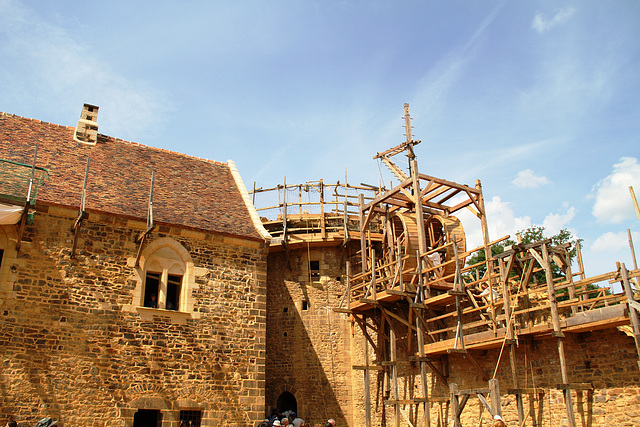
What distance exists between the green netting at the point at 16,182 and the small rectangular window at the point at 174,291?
3771 mm

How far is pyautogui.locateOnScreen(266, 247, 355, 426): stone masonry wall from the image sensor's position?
55.7ft

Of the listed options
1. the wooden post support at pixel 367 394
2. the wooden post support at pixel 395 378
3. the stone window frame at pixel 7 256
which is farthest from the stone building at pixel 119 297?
the wooden post support at pixel 395 378

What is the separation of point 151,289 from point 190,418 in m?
3.25

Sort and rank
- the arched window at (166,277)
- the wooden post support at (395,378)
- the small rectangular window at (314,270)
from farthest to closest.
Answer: the small rectangular window at (314,270)
the arched window at (166,277)
the wooden post support at (395,378)

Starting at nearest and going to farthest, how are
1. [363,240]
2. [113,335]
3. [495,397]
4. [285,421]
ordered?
1. [495,397]
2. [285,421]
3. [113,335]
4. [363,240]

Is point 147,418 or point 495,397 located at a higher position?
point 495,397

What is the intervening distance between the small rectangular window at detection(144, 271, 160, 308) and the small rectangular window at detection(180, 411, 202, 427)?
8.76ft

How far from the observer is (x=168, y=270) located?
1412 cm

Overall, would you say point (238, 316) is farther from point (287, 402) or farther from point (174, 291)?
point (287, 402)

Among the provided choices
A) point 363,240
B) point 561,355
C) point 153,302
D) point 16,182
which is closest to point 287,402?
point 363,240

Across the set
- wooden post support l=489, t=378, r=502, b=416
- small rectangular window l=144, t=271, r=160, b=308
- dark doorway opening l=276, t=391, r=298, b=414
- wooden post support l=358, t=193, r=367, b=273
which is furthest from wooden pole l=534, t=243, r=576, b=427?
small rectangular window l=144, t=271, r=160, b=308

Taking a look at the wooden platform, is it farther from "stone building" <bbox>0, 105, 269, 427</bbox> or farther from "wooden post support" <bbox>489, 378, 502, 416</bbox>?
"stone building" <bbox>0, 105, 269, 427</bbox>

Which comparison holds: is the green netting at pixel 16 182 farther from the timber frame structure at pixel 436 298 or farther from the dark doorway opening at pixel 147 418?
the timber frame structure at pixel 436 298

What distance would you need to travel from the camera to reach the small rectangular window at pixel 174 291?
1413 centimetres
